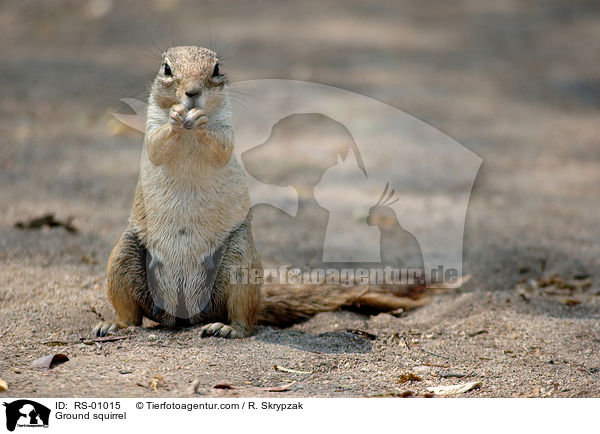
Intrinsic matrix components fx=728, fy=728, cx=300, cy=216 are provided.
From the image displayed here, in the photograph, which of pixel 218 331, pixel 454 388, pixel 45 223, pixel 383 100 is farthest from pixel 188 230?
pixel 383 100

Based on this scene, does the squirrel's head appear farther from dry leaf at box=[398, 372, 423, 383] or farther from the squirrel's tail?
dry leaf at box=[398, 372, 423, 383]

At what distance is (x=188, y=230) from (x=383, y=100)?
512 cm

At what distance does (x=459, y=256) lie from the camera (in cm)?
530

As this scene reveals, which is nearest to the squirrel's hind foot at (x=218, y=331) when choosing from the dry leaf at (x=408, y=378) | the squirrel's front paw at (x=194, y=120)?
the dry leaf at (x=408, y=378)

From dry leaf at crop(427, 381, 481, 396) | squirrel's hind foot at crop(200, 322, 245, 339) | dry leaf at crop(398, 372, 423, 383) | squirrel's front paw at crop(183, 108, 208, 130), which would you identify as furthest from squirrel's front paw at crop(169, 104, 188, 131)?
dry leaf at crop(427, 381, 481, 396)

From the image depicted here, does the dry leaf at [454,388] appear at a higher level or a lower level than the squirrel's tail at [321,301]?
lower

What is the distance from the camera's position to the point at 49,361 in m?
3.23

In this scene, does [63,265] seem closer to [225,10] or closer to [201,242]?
[201,242]

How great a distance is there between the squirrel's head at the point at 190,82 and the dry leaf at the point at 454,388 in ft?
5.77

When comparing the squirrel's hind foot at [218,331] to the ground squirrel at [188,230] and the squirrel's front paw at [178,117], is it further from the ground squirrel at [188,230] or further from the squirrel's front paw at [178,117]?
the squirrel's front paw at [178,117]

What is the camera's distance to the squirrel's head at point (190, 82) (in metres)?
3.59

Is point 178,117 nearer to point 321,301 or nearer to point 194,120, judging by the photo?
point 194,120

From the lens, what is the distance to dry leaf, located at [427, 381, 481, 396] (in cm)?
319

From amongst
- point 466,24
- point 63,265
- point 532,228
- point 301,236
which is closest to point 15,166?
point 63,265
